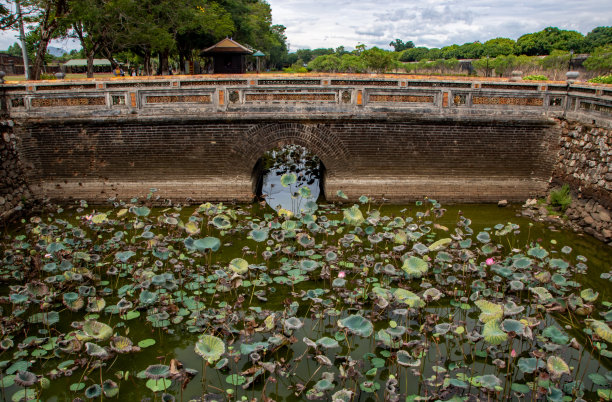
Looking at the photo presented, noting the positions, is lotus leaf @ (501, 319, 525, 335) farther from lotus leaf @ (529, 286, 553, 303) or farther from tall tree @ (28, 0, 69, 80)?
tall tree @ (28, 0, 69, 80)

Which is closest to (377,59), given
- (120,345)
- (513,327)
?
(513,327)

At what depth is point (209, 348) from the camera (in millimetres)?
4352

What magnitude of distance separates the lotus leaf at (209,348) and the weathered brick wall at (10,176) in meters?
7.23

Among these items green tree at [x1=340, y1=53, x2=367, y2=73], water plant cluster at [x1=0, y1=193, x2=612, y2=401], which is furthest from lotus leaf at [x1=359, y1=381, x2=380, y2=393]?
green tree at [x1=340, y1=53, x2=367, y2=73]

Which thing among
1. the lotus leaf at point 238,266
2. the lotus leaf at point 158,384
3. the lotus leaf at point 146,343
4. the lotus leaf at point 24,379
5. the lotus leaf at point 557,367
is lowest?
the lotus leaf at point 158,384

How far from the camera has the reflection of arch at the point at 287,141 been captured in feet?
33.7

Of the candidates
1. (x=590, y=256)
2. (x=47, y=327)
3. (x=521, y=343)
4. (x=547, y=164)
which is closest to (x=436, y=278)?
(x=521, y=343)

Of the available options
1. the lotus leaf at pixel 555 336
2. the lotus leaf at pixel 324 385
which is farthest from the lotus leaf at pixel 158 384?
the lotus leaf at pixel 555 336

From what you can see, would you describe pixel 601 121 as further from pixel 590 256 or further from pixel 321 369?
pixel 321 369

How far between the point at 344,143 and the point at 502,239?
12.9 ft

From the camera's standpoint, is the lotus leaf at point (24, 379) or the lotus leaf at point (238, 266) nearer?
the lotus leaf at point (24, 379)

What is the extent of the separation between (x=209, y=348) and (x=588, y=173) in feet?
28.4

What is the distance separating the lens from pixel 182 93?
394 inches

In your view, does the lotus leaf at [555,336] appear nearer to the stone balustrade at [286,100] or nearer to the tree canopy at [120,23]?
the stone balustrade at [286,100]
